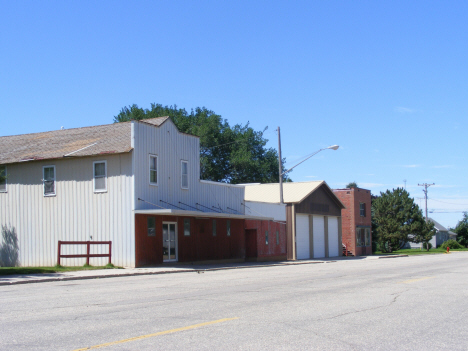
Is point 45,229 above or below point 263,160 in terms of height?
below

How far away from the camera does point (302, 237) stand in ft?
139

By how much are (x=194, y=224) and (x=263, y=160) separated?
1514 inches

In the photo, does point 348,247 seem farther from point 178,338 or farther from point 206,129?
point 178,338

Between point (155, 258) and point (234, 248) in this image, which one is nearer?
point (155, 258)

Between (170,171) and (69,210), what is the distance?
5.24 metres

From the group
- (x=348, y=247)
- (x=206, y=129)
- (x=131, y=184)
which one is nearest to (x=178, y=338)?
(x=131, y=184)

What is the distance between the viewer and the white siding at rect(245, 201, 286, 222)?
35491 mm

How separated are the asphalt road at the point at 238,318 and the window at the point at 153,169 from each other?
1223 cm

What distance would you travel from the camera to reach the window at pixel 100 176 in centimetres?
2623

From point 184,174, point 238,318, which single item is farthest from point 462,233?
point 238,318

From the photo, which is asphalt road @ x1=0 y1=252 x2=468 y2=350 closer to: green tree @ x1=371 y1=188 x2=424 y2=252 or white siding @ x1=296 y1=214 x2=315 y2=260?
white siding @ x1=296 y1=214 x2=315 y2=260

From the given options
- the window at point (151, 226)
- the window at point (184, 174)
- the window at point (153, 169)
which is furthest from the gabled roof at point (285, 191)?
the window at point (151, 226)

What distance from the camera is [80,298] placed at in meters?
12.6

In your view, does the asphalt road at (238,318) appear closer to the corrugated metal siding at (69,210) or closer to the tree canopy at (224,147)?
the corrugated metal siding at (69,210)
